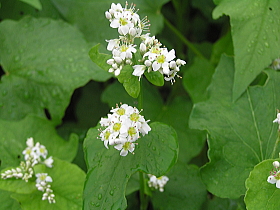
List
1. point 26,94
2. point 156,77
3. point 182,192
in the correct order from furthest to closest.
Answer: point 26,94 < point 182,192 < point 156,77

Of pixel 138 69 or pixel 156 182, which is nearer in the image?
pixel 138 69

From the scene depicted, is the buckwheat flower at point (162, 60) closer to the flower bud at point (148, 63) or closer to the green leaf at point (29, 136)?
the flower bud at point (148, 63)

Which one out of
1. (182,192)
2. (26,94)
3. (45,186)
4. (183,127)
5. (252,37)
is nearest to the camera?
(45,186)

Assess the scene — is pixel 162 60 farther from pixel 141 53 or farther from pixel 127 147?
pixel 127 147

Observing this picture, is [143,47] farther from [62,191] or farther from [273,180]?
[62,191]

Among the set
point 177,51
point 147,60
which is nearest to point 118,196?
point 147,60

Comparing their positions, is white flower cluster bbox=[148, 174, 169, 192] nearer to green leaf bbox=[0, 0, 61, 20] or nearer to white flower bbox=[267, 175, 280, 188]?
white flower bbox=[267, 175, 280, 188]

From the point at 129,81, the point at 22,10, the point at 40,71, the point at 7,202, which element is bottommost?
the point at 7,202

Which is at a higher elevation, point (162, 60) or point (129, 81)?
point (162, 60)

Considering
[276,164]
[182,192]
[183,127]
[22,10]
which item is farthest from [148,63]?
[22,10]
